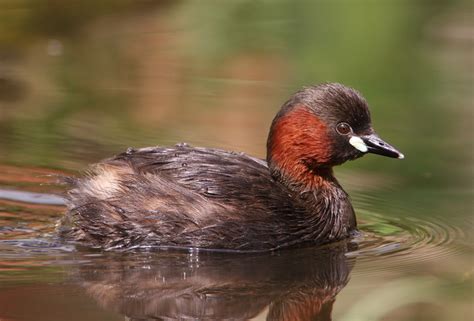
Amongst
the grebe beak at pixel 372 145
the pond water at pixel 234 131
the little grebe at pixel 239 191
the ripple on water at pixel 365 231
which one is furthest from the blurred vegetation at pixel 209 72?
the little grebe at pixel 239 191

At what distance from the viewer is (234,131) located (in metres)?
9.55

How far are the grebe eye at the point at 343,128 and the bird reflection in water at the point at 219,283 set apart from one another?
729mm

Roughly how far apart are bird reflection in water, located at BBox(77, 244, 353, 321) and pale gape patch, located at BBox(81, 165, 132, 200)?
44 centimetres

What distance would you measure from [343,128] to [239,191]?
0.83 m

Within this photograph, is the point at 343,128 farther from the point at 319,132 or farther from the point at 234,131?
the point at 234,131

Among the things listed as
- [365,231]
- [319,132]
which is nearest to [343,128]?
[319,132]

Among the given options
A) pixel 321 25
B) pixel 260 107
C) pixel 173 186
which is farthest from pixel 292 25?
pixel 173 186

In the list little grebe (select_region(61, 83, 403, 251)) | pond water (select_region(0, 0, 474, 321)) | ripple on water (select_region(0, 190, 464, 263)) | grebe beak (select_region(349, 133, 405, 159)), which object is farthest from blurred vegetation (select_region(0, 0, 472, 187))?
little grebe (select_region(61, 83, 403, 251))

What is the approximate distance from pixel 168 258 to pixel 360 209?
5.69 feet

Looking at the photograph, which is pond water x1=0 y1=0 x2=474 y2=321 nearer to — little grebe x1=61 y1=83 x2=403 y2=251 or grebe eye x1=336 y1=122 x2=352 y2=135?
little grebe x1=61 y1=83 x2=403 y2=251

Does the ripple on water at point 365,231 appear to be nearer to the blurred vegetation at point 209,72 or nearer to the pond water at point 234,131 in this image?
the pond water at point 234,131

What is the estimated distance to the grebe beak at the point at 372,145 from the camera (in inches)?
275

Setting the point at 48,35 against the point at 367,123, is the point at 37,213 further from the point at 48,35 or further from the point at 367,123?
the point at 48,35

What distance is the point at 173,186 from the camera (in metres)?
6.68
